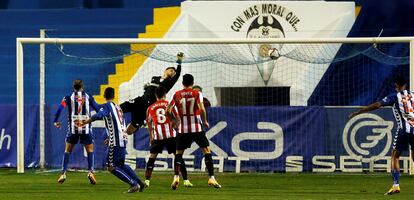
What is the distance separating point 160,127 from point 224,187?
1.50m

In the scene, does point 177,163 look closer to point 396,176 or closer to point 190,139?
point 190,139

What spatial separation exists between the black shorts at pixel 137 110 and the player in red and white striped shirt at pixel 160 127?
2.71 metres

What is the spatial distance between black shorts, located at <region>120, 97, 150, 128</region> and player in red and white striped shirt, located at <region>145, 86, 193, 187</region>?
2705 millimetres

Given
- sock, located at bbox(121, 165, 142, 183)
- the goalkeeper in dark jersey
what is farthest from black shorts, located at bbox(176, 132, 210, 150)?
the goalkeeper in dark jersey

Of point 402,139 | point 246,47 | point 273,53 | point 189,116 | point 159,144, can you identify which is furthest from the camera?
point 246,47

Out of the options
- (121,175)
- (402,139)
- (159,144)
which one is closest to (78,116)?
(159,144)

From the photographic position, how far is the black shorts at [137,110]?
21.5 m

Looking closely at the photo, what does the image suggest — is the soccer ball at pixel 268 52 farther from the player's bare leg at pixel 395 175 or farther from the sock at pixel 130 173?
the sock at pixel 130 173

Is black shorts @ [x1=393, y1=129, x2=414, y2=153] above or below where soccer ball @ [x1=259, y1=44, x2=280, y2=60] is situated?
below

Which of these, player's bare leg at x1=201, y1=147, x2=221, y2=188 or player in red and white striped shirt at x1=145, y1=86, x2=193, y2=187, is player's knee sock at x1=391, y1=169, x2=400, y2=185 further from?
player in red and white striped shirt at x1=145, y1=86, x2=193, y2=187

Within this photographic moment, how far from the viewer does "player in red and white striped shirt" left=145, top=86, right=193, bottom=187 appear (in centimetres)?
1844

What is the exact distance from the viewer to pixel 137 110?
21.6 meters

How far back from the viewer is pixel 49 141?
2397 cm

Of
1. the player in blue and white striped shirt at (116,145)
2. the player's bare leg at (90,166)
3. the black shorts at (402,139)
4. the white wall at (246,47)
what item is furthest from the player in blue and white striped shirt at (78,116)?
the black shorts at (402,139)
